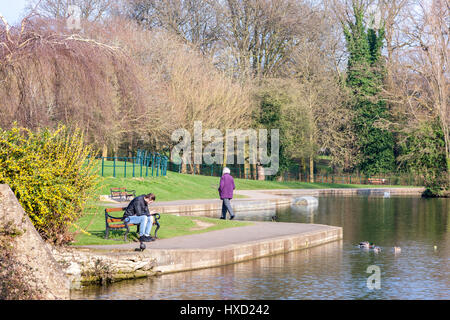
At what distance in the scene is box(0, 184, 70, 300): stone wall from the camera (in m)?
12.2

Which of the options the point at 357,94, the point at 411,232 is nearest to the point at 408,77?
the point at 357,94

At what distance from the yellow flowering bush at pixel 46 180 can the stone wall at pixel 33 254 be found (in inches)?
71.9

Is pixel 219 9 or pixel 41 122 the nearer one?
pixel 41 122

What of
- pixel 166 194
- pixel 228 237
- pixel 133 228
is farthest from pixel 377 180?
pixel 133 228

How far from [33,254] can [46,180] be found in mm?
3028

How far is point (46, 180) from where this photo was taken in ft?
49.6

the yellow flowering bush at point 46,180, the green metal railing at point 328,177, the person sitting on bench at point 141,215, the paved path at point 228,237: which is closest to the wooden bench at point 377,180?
the green metal railing at point 328,177

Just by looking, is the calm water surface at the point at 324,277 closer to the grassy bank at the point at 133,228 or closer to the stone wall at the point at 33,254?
the stone wall at the point at 33,254

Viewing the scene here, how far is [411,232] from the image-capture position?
2448 centimetres

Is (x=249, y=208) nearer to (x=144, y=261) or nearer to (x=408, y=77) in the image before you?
(x=144, y=261)

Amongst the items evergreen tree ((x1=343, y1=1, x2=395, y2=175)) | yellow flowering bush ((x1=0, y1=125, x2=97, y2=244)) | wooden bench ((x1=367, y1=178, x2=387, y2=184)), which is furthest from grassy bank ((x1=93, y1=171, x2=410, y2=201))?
evergreen tree ((x1=343, y1=1, x2=395, y2=175))

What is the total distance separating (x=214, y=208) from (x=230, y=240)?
1472cm

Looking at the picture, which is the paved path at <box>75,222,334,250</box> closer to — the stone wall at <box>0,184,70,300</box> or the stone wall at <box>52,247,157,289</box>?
the stone wall at <box>52,247,157,289</box>

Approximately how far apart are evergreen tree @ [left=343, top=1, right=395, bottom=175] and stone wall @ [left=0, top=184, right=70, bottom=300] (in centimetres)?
5939
